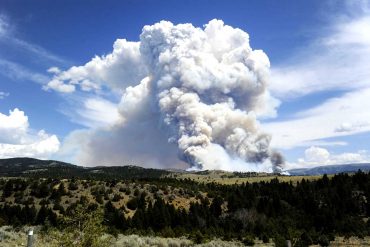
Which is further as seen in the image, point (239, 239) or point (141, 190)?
point (141, 190)

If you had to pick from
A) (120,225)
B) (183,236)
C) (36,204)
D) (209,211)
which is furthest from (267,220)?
(36,204)

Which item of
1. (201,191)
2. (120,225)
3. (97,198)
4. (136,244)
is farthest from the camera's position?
(201,191)

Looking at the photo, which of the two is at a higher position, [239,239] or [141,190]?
[141,190]

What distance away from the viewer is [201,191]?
77938 mm

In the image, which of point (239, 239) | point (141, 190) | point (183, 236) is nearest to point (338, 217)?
point (239, 239)

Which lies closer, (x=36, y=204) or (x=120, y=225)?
(x=120, y=225)

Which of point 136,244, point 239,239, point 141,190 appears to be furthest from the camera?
point 141,190

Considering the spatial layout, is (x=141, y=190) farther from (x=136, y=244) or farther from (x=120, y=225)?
Answer: (x=136, y=244)

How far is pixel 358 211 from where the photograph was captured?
61.5m

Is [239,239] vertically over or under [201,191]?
under

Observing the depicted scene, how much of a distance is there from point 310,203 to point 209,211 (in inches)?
588

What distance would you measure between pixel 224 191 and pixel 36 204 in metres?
33.9

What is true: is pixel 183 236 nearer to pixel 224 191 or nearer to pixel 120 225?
pixel 120 225

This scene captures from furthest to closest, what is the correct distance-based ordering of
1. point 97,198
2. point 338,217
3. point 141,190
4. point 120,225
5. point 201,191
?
point 201,191
point 141,190
point 97,198
point 338,217
point 120,225
